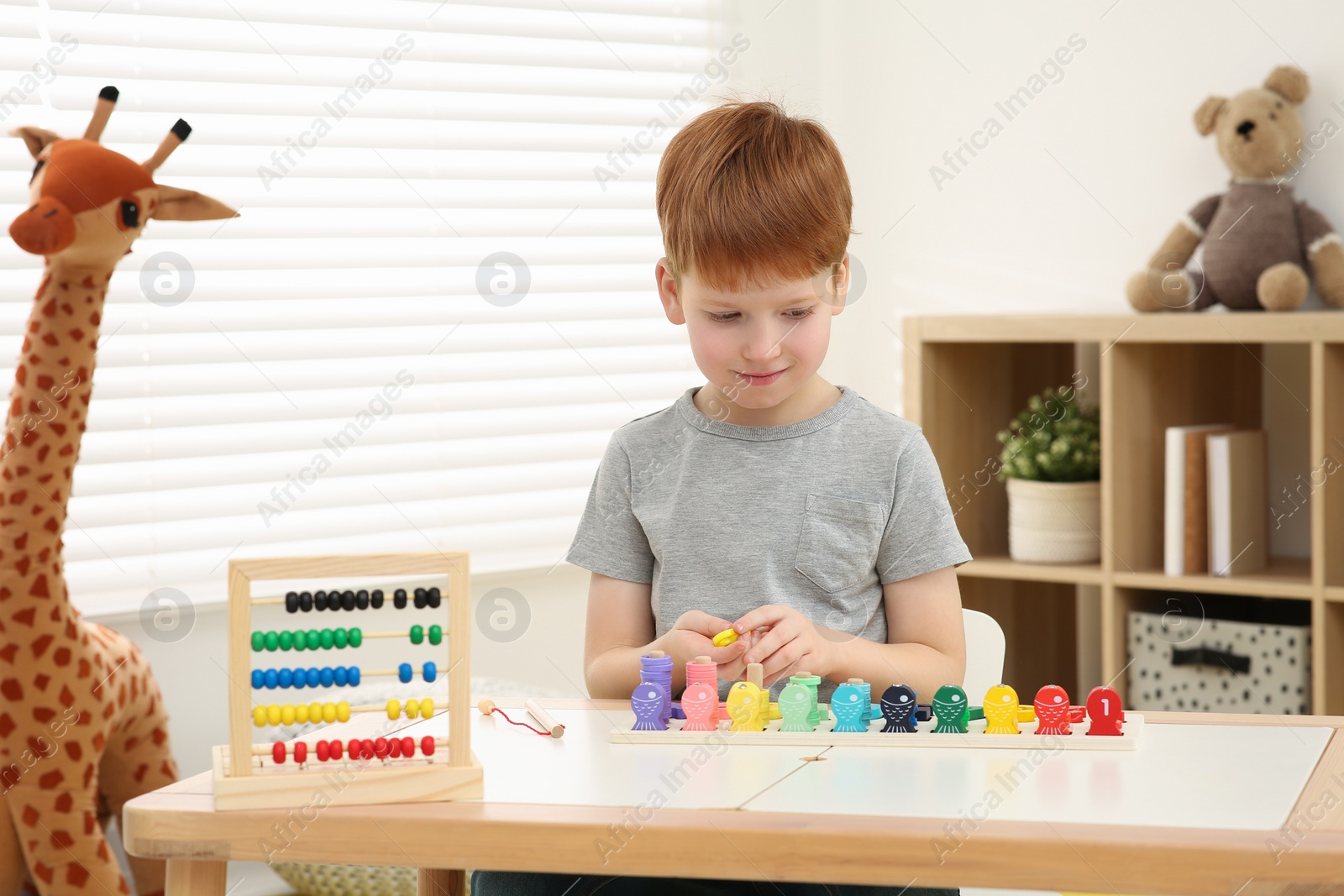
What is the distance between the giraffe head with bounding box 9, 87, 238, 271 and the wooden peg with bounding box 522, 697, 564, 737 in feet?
3.25

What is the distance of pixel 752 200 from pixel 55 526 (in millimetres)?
1048

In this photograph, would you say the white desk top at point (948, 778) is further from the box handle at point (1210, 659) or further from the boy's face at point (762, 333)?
the box handle at point (1210, 659)

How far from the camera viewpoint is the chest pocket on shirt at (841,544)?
1.33 metres

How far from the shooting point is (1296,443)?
7.72 ft

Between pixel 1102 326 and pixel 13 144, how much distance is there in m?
1.82

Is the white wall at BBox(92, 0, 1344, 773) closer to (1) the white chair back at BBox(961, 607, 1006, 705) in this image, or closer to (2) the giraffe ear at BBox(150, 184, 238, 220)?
(2) the giraffe ear at BBox(150, 184, 238, 220)

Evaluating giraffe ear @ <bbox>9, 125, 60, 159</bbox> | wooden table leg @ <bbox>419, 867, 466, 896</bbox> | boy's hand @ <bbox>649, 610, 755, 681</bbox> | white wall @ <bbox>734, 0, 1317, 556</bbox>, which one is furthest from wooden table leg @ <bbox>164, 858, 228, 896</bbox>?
white wall @ <bbox>734, 0, 1317, 556</bbox>

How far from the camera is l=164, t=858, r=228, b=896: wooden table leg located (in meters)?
0.88

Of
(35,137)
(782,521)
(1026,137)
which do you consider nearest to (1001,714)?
(782,521)

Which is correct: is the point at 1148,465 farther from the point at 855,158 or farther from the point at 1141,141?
the point at 855,158

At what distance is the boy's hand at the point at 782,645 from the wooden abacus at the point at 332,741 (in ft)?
0.96

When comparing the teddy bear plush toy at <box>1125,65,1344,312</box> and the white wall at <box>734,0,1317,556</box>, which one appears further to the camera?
the white wall at <box>734,0,1317,556</box>

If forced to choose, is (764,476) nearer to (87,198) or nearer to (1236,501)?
(87,198)

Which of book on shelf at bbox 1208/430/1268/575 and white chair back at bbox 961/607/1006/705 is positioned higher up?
book on shelf at bbox 1208/430/1268/575
